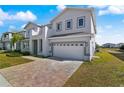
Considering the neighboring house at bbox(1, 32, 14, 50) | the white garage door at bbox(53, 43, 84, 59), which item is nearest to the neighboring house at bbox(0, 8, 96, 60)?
the white garage door at bbox(53, 43, 84, 59)

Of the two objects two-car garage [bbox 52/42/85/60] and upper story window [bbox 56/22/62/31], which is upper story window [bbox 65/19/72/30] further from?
two-car garage [bbox 52/42/85/60]

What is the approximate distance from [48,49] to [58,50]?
2147 mm

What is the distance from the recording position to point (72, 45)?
1898cm

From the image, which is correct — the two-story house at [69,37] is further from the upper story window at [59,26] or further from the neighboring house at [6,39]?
the neighboring house at [6,39]

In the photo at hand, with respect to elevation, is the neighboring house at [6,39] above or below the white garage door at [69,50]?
above

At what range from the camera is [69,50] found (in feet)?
63.7

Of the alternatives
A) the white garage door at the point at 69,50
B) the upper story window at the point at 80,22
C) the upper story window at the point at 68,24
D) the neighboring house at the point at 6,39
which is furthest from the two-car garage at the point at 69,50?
the neighboring house at the point at 6,39

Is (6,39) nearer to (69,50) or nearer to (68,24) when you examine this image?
(68,24)

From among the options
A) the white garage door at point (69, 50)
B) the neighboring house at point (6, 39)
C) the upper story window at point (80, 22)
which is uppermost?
the upper story window at point (80, 22)

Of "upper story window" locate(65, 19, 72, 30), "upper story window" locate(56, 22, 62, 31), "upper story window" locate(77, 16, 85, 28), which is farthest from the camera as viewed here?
"upper story window" locate(56, 22, 62, 31)

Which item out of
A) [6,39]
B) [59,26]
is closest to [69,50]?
[59,26]

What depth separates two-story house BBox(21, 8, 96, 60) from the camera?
58.3 ft

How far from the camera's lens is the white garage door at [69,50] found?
18.0 meters
